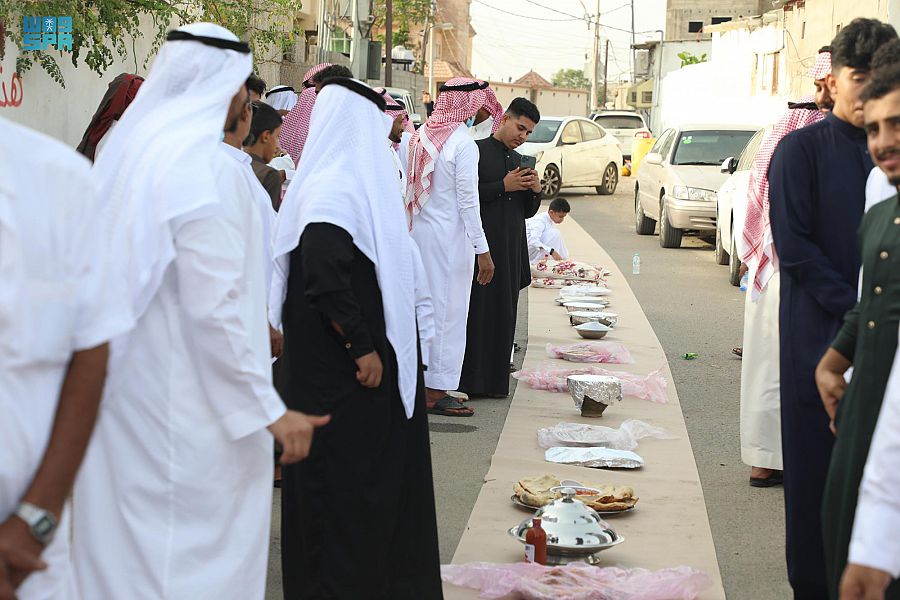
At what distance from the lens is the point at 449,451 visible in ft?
22.4

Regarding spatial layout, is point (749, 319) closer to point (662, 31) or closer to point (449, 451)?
point (449, 451)

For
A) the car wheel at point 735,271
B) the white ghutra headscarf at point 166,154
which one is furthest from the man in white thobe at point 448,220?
the car wheel at point 735,271

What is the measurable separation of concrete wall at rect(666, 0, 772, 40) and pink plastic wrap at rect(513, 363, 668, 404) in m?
53.3

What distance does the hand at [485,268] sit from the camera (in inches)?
292

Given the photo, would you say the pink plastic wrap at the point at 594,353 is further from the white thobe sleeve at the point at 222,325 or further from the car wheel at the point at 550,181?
the car wheel at the point at 550,181

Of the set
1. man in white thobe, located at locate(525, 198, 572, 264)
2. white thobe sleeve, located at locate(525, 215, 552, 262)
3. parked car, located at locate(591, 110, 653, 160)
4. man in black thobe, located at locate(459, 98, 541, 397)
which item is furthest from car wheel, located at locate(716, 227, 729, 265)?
parked car, located at locate(591, 110, 653, 160)

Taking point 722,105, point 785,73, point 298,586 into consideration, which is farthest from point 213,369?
point 722,105

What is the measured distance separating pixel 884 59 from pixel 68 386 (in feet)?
7.91

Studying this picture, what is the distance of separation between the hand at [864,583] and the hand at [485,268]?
518cm

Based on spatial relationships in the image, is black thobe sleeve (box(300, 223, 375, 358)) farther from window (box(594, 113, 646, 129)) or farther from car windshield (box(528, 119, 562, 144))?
window (box(594, 113, 646, 129))

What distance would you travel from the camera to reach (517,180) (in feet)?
25.7

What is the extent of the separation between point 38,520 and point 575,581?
2881 millimetres

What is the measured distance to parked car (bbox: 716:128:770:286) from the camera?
13.2 meters

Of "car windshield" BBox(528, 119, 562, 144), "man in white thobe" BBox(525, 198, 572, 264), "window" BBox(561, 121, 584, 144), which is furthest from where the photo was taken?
"window" BBox(561, 121, 584, 144)
